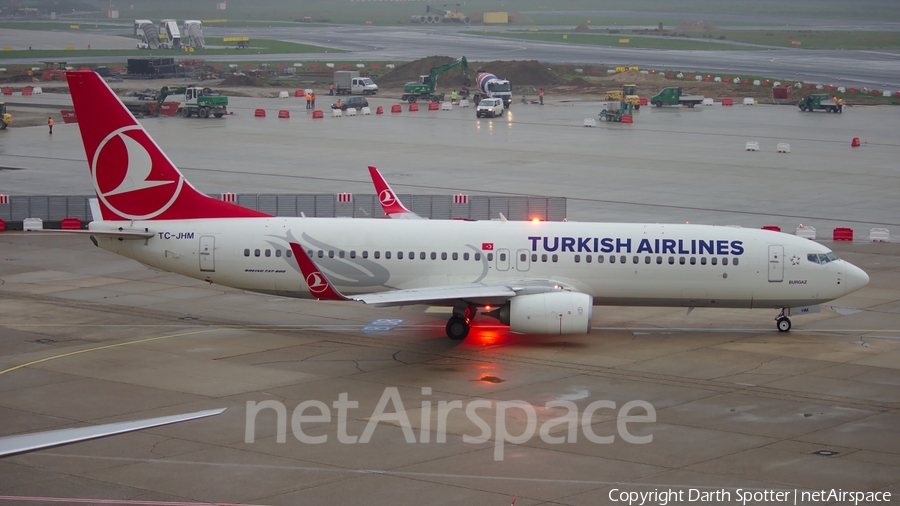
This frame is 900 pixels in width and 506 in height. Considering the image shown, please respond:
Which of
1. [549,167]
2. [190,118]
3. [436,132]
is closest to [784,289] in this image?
[549,167]

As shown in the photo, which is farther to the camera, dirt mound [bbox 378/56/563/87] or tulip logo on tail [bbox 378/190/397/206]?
dirt mound [bbox 378/56/563/87]

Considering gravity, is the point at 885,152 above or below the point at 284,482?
above

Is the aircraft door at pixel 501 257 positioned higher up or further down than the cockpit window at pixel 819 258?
further down

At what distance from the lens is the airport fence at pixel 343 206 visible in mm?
56469

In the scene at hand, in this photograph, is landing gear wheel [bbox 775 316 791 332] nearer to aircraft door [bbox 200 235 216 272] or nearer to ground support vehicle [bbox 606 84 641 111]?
aircraft door [bbox 200 235 216 272]

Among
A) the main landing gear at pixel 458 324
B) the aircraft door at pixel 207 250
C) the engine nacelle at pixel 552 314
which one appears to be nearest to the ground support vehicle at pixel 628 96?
the main landing gear at pixel 458 324

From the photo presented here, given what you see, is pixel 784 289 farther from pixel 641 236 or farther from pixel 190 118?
pixel 190 118

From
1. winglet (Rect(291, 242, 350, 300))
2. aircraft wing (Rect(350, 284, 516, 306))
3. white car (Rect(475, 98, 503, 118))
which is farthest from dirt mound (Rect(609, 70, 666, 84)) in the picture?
winglet (Rect(291, 242, 350, 300))

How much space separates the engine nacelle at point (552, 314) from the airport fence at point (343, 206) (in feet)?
70.7

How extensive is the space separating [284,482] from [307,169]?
54.1m

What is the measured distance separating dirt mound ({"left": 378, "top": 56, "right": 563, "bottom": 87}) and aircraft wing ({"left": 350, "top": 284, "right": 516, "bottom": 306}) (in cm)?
10911

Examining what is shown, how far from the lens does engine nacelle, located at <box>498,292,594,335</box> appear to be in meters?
34.8

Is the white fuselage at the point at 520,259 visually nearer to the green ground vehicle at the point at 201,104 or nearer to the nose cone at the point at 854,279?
the nose cone at the point at 854,279

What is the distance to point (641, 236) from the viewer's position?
37.6 meters
